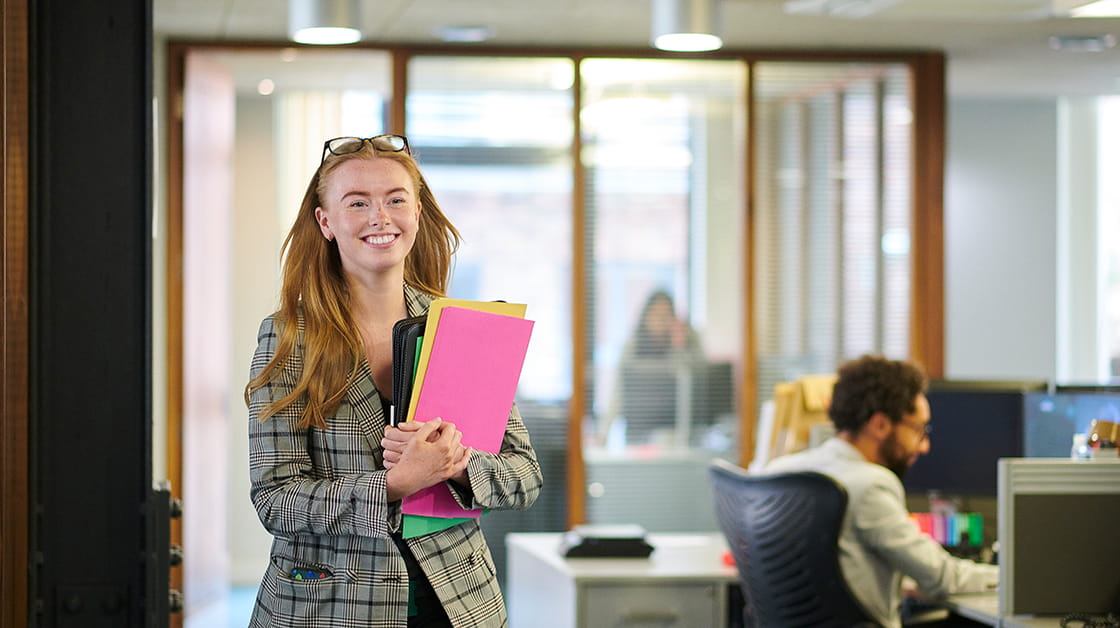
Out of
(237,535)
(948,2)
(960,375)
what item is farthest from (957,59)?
(237,535)

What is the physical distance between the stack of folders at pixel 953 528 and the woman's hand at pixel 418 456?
8.89 feet

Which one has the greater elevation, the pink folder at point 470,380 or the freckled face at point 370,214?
the freckled face at point 370,214

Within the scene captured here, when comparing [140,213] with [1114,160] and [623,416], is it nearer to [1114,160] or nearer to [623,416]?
[623,416]

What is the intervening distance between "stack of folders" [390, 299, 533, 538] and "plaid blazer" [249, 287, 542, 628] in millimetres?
31

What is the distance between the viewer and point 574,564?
402 cm

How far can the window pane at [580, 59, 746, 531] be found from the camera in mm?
5895

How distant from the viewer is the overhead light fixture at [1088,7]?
4.19 meters

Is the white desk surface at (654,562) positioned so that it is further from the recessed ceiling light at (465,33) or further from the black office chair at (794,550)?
the recessed ceiling light at (465,33)

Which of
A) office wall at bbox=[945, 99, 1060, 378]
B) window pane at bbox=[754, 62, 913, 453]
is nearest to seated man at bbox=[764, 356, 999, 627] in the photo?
window pane at bbox=[754, 62, 913, 453]

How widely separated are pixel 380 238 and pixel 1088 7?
3301 mm

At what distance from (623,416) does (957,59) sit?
7.35 ft

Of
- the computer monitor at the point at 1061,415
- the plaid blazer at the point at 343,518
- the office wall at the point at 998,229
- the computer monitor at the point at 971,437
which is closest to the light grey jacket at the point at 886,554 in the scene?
the computer monitor at the point at 1061,415

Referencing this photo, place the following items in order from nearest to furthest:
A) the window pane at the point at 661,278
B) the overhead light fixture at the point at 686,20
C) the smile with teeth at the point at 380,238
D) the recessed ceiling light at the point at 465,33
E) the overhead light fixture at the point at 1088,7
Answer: the smile with teeth at the point at 380,238 → the overhead light fixture at the point at 1088,7 → the overhead light fixture at the point at 686,20 → the recessed ceiling light at the point at 465,33 → the window pane at the point at 661,278

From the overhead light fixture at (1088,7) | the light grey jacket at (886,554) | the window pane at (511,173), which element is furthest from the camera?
the window pane at (511,173)
